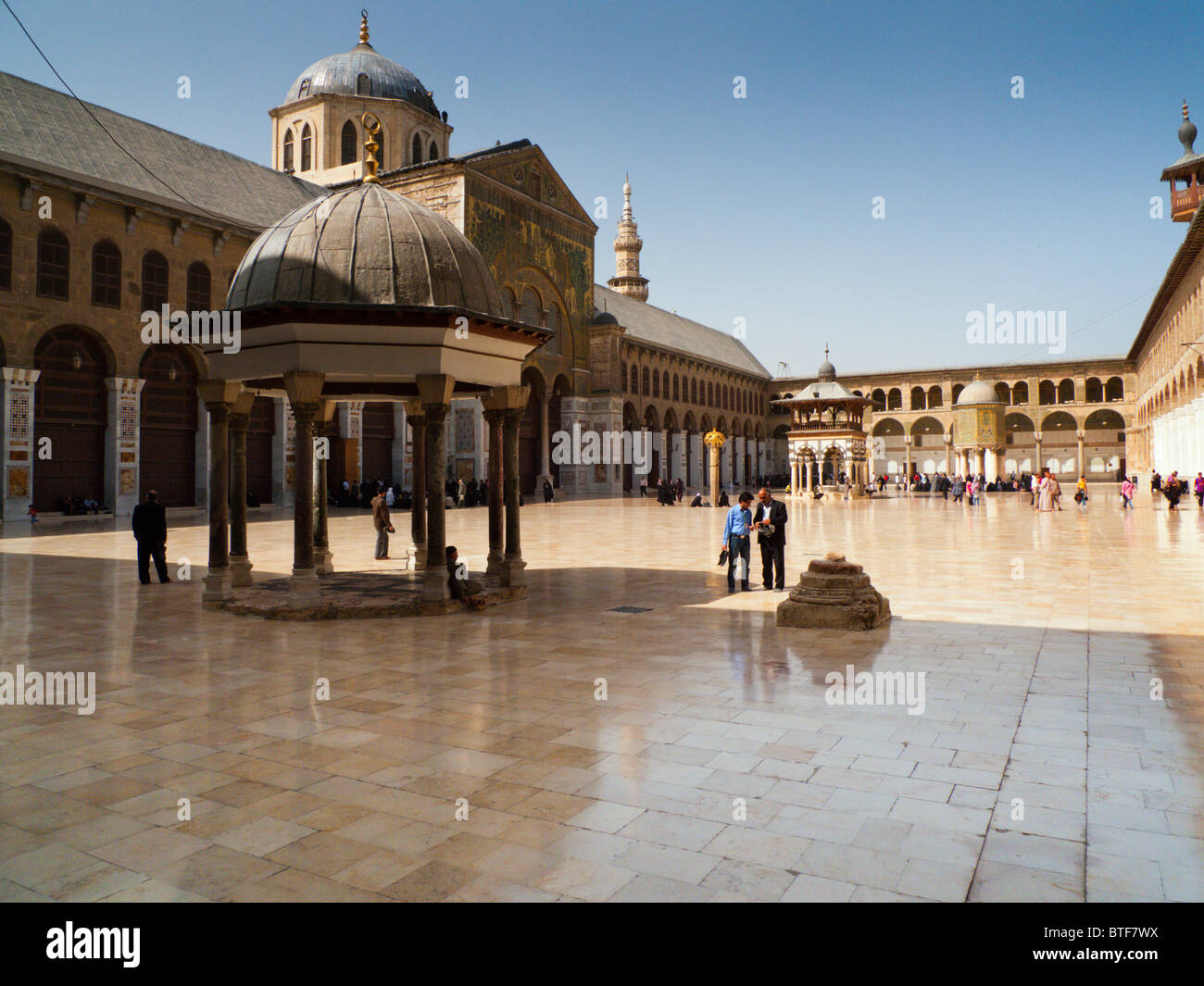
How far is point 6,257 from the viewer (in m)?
21.6

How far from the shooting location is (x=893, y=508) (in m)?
31.4

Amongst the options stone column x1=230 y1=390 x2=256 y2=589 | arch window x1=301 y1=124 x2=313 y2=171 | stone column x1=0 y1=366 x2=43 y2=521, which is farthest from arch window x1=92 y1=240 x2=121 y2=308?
arch window x1=301 y1=124 x2=313 y2=171

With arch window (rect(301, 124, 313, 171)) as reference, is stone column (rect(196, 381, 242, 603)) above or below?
below

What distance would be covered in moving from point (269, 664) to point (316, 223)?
17.7 feet

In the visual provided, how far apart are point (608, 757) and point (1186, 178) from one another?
53891 mm

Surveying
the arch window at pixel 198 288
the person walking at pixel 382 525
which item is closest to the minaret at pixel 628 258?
the arch window at pixel 198 288

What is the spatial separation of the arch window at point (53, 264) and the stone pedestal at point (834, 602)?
22645 millimetres

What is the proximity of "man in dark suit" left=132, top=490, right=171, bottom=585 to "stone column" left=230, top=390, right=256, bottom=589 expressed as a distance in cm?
108

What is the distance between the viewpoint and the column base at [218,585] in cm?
966

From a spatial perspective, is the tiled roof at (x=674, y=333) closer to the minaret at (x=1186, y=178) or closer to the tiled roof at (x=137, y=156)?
the tiled roof at (x=137, y=156)

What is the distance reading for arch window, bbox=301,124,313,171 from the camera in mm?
39062

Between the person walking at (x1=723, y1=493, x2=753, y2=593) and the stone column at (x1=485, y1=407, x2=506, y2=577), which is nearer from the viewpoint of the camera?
the person walking at (x1=723, y1=493, x2=753, y2=593)

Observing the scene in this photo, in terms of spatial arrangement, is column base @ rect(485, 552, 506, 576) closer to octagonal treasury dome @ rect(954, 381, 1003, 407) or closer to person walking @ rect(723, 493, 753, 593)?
person walking @ rect(723, 493, 753, 593)

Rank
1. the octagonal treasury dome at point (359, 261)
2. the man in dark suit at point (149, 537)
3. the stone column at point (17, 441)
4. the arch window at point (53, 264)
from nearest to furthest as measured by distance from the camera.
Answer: the octagonal treasury dome at point (359, 261)
the man in dark suit at point (149, 537)
the stone column at point (17, 441)
the arch window at point (53, 264)
